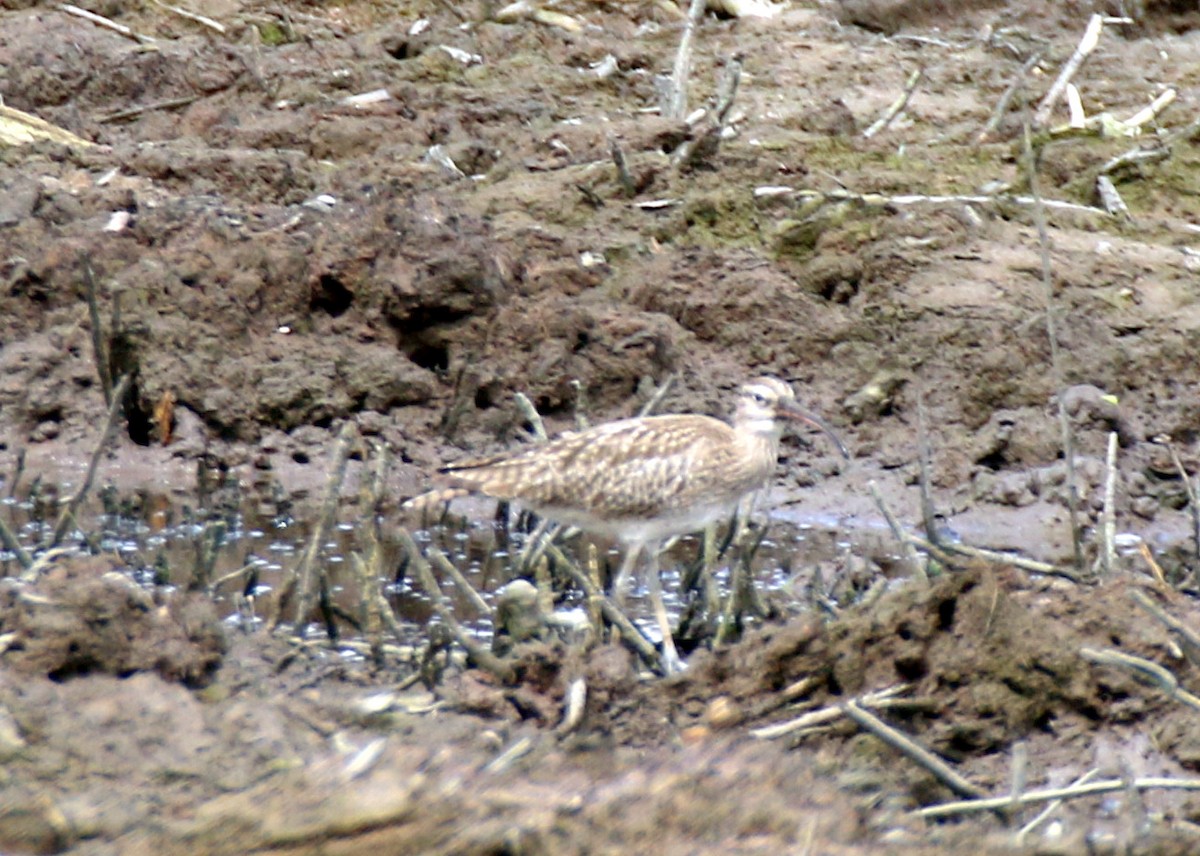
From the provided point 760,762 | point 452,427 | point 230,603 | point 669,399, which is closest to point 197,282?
point 452,427

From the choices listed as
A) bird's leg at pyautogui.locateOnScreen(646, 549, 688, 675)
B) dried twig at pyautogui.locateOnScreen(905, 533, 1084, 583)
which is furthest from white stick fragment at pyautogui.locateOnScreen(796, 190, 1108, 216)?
dried twig at pyautogui.locateOnScreen(905, 533, 1084, 583)

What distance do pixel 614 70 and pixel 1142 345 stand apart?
16.6ft

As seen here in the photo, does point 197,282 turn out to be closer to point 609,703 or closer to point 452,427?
point 452,427

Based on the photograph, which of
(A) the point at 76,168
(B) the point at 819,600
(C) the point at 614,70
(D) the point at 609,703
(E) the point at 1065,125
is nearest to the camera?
(D) the point at 609,703

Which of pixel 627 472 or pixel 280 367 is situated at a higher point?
pixel 627 472

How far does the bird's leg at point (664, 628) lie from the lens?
6.18 m

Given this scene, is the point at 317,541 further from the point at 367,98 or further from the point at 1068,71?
the point at 1068,71

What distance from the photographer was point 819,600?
635cm

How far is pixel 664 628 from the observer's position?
658 cm

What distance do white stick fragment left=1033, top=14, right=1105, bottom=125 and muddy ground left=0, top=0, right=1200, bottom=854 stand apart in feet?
0.42

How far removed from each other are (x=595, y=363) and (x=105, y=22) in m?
6.07

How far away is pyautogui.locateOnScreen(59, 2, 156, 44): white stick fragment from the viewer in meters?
13.9

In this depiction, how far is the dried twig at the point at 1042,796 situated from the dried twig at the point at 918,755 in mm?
44

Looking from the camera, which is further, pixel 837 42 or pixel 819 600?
pixel 837 42
